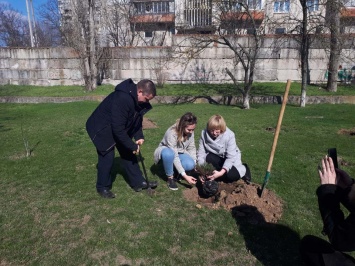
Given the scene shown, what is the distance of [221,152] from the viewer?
458cm

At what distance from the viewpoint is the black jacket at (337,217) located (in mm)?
1908

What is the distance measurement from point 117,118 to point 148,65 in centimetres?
1412

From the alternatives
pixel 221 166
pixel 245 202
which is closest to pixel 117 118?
pixel 221 166

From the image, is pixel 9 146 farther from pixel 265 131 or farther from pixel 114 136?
pixel 265 131

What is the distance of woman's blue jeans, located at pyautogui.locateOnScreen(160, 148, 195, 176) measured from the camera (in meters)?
4.54

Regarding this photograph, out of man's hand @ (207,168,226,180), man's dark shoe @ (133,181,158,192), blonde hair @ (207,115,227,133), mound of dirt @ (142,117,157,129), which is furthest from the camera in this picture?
mound of dirt @ (142,117,157,129)

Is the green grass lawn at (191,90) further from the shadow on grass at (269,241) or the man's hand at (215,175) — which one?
the shadow on grass at (269,241)

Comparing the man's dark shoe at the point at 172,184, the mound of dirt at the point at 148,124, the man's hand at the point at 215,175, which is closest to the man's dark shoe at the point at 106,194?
the man's dark shoe at the point at 172,184

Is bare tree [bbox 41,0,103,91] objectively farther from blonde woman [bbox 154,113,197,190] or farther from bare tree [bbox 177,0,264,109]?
blonde woman [bbox 154,113,197,190]

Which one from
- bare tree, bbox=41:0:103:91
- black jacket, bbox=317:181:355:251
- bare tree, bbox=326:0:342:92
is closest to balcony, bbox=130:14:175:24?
bare tree, bbox=41:0:103:91

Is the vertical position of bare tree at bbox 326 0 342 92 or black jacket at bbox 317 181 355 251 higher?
bare tree at bbox 326 0 342 92

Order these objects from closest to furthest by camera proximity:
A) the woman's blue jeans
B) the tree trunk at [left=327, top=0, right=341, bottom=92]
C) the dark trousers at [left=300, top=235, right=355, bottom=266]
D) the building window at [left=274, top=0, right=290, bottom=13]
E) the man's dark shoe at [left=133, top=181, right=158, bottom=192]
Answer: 1. the dark trousers at [left=300, top=235, right=355, bottom=266]
2. the woman's blue jeans
3. the man's dark shoe at [left=133, top=181, right=158, bottom=192]
4. the tree trunk at [left=327, top=0, right=341, bottom=92]
5. the building window at [left=274, top=0, right=290, bottom=13]

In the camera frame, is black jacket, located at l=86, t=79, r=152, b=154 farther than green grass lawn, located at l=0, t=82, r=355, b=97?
No

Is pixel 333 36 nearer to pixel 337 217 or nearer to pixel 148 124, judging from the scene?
pixel 148 124
